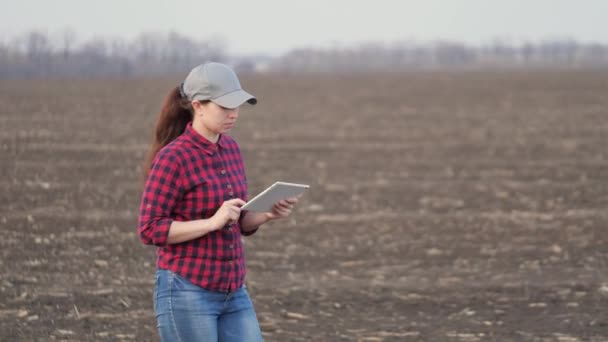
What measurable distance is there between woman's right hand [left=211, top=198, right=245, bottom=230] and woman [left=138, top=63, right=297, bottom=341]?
0.05 ft

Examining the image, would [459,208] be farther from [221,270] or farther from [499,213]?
[221,270]

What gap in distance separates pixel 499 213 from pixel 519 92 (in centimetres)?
3386

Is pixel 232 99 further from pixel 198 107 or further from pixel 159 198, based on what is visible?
pixel 159 198

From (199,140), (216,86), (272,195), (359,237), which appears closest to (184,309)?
(272,195)

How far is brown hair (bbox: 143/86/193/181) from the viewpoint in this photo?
4.47 meters

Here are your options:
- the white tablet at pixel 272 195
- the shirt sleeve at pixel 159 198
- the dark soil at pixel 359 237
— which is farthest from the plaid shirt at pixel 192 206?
the dark soil at pixel 359 237

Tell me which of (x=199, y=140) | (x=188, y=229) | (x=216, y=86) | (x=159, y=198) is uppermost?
(x=216, y=86)

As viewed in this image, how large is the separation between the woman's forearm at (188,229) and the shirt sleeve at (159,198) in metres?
0.02

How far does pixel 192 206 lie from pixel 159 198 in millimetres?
157

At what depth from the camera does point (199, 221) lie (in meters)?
4.23

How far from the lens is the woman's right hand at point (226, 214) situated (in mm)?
4148

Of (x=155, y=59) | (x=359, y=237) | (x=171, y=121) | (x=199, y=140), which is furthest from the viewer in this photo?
(x=155, y=59)

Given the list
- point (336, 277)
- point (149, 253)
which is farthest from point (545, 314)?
point (149, 253)

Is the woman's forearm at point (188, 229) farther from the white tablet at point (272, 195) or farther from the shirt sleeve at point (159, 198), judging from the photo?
the white tablet at point (272, 195)
